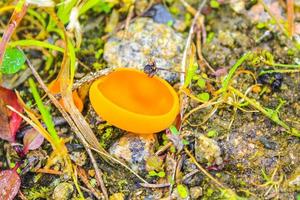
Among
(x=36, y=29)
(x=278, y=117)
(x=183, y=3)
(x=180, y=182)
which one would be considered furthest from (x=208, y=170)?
(x=36, y=29)

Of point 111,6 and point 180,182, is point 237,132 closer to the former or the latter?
point 180,182

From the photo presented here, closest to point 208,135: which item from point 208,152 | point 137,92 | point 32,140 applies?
point 208,152

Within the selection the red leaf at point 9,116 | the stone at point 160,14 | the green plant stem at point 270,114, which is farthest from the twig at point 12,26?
the green plant stem at point 270,114

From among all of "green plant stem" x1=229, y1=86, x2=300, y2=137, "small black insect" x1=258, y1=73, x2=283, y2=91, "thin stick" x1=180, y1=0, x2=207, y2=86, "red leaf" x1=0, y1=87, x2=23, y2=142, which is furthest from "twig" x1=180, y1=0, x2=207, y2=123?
"red leaf" x1=0, y1=87, x2=23, y2=142

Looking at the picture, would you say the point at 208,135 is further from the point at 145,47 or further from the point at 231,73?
the point at 145,47

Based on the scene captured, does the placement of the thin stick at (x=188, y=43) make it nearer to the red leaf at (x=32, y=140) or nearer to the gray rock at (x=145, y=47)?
the gray rock at (x=145, y=47)

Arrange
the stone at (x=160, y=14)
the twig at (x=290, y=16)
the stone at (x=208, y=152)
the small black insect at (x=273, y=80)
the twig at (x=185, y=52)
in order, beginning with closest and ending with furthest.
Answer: the stone at (x=208, y=152)
the twig at (x=185, y=52)
the small black insect at (x=273, y=80)
the twig at (x=290, y=16)
the stone at (x=160, y=14)

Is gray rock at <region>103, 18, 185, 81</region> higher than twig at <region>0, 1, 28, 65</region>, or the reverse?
twig at <region>0, 1, 28, 65</region>

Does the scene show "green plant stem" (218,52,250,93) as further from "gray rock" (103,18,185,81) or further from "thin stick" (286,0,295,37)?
"thin stick" (286,0,295,37)
